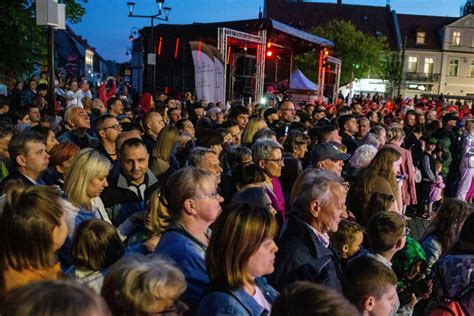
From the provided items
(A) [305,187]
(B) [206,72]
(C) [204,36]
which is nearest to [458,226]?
(A) [305,187]

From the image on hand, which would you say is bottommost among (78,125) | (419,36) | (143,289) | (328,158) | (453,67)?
(143,289)

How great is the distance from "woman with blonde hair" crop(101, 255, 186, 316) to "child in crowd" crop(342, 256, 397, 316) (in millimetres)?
998

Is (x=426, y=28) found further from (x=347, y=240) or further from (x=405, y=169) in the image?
(x=347, y=240)

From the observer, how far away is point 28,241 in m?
2.15

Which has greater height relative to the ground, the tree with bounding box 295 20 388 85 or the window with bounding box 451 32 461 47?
the window with bounding box 451 32 461 47

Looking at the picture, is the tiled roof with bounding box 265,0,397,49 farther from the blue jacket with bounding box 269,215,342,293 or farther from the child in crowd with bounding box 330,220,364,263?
the blue jacket with bounding box 269,215,342,293

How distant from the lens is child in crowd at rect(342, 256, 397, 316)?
8.01ft

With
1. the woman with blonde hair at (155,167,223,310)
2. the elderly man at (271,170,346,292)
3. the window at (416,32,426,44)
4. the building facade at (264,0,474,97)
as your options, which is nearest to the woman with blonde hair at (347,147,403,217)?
the elderly man at (271,170,346,292)

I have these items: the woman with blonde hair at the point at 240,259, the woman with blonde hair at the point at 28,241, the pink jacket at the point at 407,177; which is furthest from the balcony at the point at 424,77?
the woman with blonde hair at the point at 28,241

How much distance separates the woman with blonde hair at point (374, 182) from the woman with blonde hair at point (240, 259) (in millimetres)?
2570

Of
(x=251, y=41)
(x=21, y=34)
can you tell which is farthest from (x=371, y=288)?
(x=251, y=41)

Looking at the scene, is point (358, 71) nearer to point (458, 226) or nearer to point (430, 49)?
point (430, 49)

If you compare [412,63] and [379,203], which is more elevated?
[412,63]

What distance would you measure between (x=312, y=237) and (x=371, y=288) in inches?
19.1
